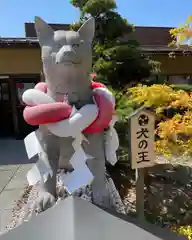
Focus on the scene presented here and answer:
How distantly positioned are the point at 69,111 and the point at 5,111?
8358 mm

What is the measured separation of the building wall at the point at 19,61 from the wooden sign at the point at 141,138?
20.9 feet

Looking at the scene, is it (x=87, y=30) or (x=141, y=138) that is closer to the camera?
(x=141, y=138)

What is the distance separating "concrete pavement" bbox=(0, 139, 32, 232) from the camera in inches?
180

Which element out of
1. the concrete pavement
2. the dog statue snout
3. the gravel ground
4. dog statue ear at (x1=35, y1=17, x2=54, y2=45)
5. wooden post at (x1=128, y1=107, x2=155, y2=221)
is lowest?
the concrete pavement

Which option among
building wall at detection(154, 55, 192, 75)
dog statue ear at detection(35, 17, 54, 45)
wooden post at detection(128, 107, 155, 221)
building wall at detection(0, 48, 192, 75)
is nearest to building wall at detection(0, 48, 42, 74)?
building wall at detection(0, 48, 192, 75)

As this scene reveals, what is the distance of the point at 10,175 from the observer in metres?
6.23

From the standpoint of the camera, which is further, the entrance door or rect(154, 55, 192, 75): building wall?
the entrance door

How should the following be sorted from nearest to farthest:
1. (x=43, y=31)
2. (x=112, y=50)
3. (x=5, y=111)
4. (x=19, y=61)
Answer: (x=43, y=31)
(x=112, y=50)
(x=19, y=61)
(x=5, y=111)

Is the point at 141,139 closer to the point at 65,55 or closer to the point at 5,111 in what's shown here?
the point at 65,55

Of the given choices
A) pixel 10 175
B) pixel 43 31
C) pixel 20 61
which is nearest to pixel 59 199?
pixel 43 31

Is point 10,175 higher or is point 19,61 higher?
point 19,61

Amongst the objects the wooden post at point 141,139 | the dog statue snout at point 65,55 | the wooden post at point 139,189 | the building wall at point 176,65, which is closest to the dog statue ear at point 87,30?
the dog statue snout at point 65,55

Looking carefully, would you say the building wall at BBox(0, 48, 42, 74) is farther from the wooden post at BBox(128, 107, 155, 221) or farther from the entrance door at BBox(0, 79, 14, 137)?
the wooden post at BBox(128, 107, 155, 221)

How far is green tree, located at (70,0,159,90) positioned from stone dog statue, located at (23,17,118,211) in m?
2.05
